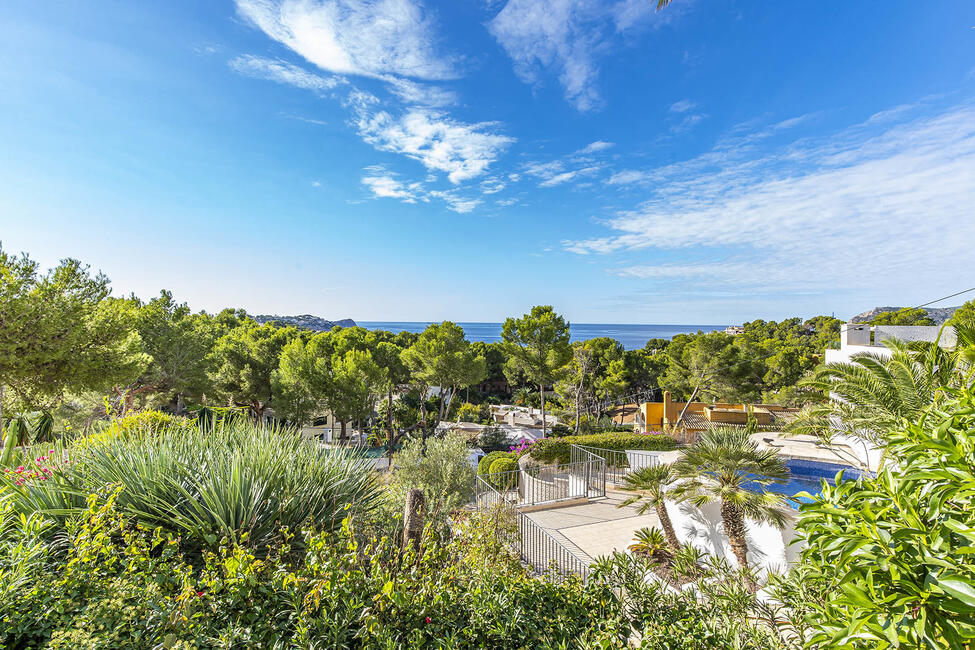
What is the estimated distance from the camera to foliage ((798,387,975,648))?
0.91 metres

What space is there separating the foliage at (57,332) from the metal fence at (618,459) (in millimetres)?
12931

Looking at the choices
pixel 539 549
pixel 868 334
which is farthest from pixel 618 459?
pixel 868 334

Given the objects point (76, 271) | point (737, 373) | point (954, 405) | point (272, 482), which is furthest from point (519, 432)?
point (954, 405)

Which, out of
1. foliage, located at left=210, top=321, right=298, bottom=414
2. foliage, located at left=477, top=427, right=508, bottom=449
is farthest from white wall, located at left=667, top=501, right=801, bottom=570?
foliage, located at left=210, top=321, right=298, bottom=414

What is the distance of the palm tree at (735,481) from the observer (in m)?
5.63

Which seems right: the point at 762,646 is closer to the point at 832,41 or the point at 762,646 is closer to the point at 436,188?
the point at 832,41

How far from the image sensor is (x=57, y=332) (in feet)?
31.0

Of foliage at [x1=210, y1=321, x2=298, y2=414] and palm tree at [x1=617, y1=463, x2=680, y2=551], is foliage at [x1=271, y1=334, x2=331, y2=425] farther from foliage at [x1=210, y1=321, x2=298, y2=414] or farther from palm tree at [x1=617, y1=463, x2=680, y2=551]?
palm tree at [x1=617, y1=463, x2=680, y2=551]

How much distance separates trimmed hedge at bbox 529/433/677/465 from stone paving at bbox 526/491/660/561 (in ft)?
10.0

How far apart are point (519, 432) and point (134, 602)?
20.4m

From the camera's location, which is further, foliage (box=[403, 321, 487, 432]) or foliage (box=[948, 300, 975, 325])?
foliage (box=[403, 321, 487, 432])

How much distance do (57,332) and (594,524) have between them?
1295 centimetres

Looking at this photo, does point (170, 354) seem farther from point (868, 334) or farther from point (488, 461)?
point (868, 334)

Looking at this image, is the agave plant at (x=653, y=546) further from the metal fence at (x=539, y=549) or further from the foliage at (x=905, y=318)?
the foliage at (x=905, y=318)
